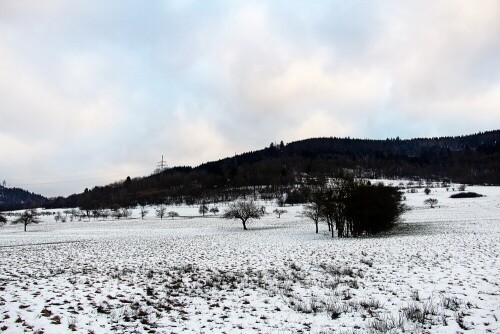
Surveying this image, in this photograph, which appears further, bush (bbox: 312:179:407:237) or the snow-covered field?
bush (bbox: 312:179:407:237)

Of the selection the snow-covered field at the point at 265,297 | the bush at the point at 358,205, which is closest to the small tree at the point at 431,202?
the bush at the point at 358,205

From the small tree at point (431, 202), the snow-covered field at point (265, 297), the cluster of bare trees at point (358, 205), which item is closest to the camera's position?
the snow-covered field at point (265, 297)

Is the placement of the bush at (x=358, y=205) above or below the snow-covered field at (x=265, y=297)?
Answer: above

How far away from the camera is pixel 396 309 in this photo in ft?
32.3

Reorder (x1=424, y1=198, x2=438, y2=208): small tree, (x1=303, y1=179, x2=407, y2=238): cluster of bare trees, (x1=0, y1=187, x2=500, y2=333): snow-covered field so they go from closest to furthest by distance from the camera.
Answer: (x1=0, y1=187, x2=500, y2=333): snow-covered field, (x1=303, y1=179, x2=407, y2=238): cluster of bare trees, (x1=424, y1=198, x2=438, y2=208): small tree

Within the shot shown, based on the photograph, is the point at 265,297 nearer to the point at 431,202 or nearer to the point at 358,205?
the point at 358,205

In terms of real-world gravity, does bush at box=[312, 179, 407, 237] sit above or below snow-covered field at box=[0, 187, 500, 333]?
above

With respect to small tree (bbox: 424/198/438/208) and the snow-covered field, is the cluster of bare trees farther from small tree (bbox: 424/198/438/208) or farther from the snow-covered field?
small tree (bbox: 424/198/438/208)

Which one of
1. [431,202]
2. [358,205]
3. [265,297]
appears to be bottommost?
[265,297]

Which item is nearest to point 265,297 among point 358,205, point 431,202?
point 358,205

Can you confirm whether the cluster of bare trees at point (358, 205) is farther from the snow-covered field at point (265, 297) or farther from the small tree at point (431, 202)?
the small tree at point (431, 202)

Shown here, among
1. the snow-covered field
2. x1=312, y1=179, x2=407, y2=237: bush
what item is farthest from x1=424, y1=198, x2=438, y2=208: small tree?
the snow-covered field

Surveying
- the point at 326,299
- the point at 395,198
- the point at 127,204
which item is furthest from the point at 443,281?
the point at 127,204

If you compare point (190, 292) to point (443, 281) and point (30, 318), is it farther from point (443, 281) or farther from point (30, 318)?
point (443, 281)
